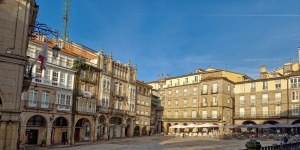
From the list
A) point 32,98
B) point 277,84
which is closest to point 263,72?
point 277,84

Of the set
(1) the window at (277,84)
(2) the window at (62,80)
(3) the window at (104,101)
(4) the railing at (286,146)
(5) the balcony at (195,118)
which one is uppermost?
(1) the window at (277,84)

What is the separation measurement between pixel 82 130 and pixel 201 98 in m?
31.1

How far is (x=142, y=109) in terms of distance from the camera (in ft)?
208

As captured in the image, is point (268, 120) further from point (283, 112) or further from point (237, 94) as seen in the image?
point (237, 94)

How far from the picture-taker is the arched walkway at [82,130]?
4594cm

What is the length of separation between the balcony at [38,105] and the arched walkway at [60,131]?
3875mm

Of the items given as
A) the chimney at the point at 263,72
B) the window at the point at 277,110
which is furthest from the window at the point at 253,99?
the chimney at the point at 263,72

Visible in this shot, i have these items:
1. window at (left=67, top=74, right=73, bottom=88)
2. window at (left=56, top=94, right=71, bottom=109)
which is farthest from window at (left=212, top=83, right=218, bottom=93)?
window at (left=56, top=94, right=71, bottom=109)

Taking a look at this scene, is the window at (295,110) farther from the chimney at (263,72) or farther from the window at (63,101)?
the window at (63,101)

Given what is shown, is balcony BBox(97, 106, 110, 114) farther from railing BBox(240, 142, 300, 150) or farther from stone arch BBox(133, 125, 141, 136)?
railing BBox(240, 142, 300, 150)

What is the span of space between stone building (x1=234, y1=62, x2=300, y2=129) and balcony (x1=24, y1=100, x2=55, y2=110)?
41.3m

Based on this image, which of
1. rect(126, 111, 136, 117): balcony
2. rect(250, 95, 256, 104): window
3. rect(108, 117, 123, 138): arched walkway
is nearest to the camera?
rect(108, 117, 123, 138): arched walkway

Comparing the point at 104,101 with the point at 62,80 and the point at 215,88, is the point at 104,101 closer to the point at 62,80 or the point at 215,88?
the point at 62,80

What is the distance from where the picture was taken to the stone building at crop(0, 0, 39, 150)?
1277 cm
